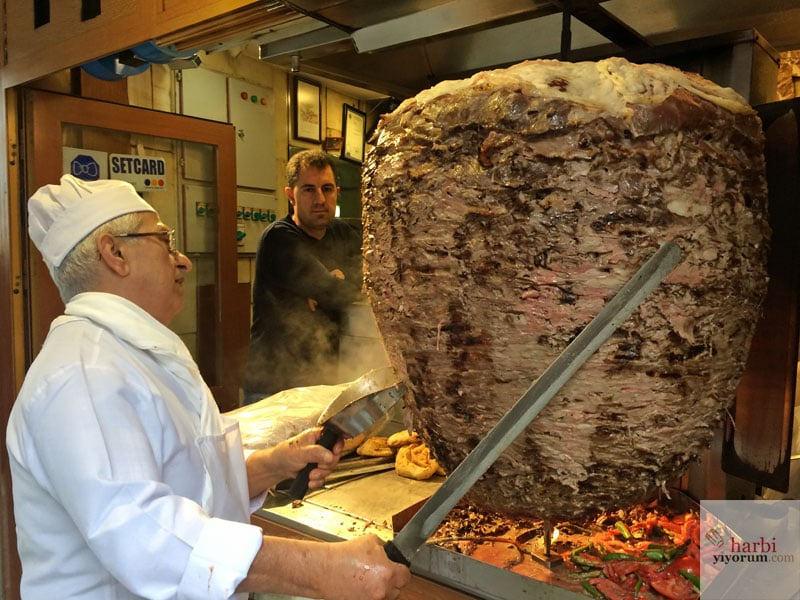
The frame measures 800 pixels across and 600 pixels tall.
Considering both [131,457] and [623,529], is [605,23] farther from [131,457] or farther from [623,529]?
[131,457]

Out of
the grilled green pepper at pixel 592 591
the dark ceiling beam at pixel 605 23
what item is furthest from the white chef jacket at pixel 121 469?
the dark ceiling beam at pixel 605 23

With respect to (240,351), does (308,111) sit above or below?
above

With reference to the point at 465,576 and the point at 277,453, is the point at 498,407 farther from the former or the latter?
the point at 277,453

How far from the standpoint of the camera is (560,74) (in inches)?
37.1

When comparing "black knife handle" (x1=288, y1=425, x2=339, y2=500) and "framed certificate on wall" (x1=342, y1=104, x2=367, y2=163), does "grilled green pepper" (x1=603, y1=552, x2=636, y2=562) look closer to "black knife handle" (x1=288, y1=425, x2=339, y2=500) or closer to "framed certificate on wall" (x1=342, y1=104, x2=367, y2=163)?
"black knife handle" (x1=288, y1=425, x2=339, y2=500)

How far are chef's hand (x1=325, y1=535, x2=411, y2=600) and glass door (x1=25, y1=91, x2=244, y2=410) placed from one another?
79.3 inches

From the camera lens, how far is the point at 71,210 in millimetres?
1387

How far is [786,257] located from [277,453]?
1.21 meters

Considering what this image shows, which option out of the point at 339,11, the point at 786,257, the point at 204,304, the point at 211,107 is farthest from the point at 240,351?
the point at 786,257

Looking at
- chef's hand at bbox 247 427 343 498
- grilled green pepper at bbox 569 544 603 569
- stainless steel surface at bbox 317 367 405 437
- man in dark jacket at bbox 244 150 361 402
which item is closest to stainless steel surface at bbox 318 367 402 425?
stainless steel surface at bbox 317 367 405 437

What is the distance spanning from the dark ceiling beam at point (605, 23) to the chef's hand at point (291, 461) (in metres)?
1.02

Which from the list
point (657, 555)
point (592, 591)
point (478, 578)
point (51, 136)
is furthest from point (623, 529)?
point (51, 136)

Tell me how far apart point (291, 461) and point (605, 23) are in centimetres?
121

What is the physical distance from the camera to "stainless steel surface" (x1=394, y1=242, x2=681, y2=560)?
2.82 ft
